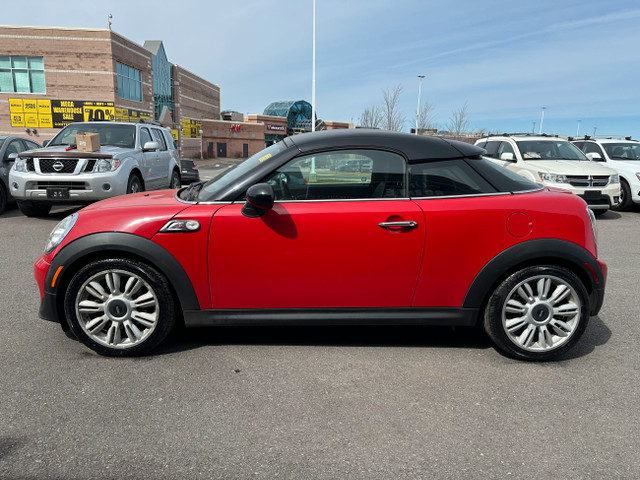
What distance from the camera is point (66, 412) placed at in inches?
106

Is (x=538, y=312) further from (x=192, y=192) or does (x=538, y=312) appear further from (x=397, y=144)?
(x=192, y=192)

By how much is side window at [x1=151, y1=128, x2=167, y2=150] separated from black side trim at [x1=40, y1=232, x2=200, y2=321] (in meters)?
Result: 8.23

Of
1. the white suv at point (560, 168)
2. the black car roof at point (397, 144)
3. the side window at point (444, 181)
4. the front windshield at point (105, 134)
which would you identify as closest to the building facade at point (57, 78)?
the front windshield at point (105, 134)

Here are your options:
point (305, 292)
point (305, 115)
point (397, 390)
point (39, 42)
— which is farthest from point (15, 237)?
point (305, 115)

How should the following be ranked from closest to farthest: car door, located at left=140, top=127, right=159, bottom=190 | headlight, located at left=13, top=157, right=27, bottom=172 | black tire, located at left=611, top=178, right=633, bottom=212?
headlight, located at left=13, top=157, right=27, bottom=172 → car door, located at left=140, top=127, right=159, bottom=190 → black tire, located at left=611, top=178, right=633, bottom=212

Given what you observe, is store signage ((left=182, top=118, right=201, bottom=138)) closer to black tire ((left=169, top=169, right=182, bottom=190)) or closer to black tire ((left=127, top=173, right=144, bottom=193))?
black tire ((left=169, top=169, right=182, bottom=190))

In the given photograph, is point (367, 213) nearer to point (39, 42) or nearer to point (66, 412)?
point (66, 412)

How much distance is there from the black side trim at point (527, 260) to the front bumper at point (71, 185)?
23.6 ft

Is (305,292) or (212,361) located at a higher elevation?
(305,292)

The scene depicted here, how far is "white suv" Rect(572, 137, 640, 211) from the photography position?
38.4 ft

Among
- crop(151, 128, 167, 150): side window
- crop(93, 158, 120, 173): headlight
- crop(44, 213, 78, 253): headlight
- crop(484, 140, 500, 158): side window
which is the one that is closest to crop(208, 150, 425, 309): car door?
crop(44, 213, 78, 253): headlight

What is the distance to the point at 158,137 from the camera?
36.7ft

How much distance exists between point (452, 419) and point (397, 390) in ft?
1.35

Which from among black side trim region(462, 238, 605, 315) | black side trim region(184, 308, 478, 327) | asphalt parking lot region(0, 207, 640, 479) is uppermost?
black side trim region(462, 238, 605, 315)
